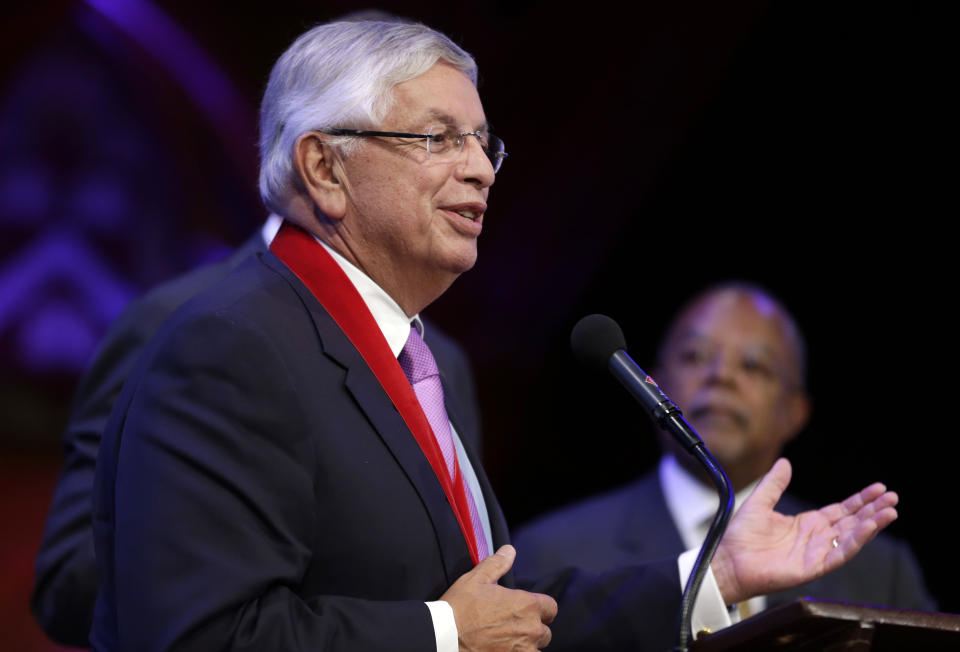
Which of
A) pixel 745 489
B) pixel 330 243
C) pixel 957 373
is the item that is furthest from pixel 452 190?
pixel 957 373

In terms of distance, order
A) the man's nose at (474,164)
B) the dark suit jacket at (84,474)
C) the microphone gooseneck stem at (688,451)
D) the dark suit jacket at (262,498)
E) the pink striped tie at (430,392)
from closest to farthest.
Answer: the dark suit jacket at (262,498) → the microphone gooseneck stem at (688,451) → the pink striped tie at (430,392) → the man's nose at (474,164) → the dark suit jacket at (84,474)

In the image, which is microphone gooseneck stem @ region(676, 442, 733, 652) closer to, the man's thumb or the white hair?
the man's thumb

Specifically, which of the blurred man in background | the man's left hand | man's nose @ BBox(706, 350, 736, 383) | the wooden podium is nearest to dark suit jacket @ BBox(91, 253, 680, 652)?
the wooden podium

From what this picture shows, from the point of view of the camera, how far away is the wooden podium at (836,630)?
1.30 metres

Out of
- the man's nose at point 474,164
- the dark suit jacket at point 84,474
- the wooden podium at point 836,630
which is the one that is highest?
the man's nose at point 474,164

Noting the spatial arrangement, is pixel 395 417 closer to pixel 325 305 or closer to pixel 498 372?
pixel 325 305

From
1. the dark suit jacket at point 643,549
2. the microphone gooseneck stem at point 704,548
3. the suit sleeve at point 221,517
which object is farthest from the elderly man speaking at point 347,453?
the dark suit jacket at point 643,549

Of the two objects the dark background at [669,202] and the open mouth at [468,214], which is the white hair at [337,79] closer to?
the open mouth at [468,214]

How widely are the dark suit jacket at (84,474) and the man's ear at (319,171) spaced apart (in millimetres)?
265

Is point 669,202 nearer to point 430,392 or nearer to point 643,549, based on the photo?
point 643,549

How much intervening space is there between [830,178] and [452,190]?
275 centimetres

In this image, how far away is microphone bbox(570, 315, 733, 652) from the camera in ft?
5.10

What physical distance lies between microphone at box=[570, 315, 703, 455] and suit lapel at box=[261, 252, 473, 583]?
0.36 meters

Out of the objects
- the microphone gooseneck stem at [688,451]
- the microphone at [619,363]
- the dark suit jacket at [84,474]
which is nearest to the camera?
the microphone gooseneck stem at [688,451]
